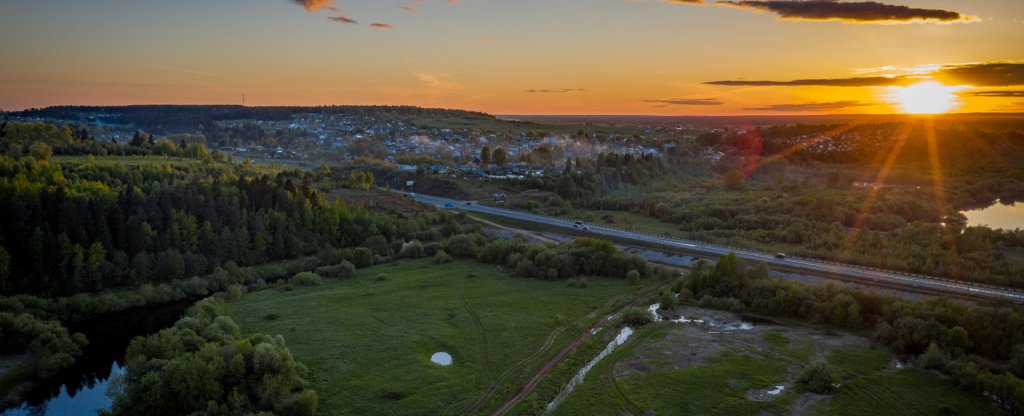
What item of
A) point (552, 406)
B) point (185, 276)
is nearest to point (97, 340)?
point (185, 276)

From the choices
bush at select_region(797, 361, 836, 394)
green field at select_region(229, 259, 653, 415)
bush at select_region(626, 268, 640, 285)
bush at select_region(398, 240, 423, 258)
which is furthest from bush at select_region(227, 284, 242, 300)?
bush at select_region(797, 361, 836, 394)

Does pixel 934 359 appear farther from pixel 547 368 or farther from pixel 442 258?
pixel 442 258

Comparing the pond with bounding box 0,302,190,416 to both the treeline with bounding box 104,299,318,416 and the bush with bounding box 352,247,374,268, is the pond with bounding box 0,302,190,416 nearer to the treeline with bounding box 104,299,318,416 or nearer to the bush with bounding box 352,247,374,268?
the treeline with bounding box 104,299,318,416

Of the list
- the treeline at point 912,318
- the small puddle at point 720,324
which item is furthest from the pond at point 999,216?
the small puddle at point 720,324

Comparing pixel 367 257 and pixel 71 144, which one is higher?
pixel 71 144

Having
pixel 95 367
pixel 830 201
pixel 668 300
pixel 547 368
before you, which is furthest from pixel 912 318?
pixel 95 367

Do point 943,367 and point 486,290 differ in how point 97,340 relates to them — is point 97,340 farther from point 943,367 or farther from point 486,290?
point 943,367

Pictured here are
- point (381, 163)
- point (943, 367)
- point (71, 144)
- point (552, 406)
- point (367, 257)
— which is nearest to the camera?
point (552, 406)

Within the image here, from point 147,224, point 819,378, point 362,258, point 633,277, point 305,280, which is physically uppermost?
point 147,224
